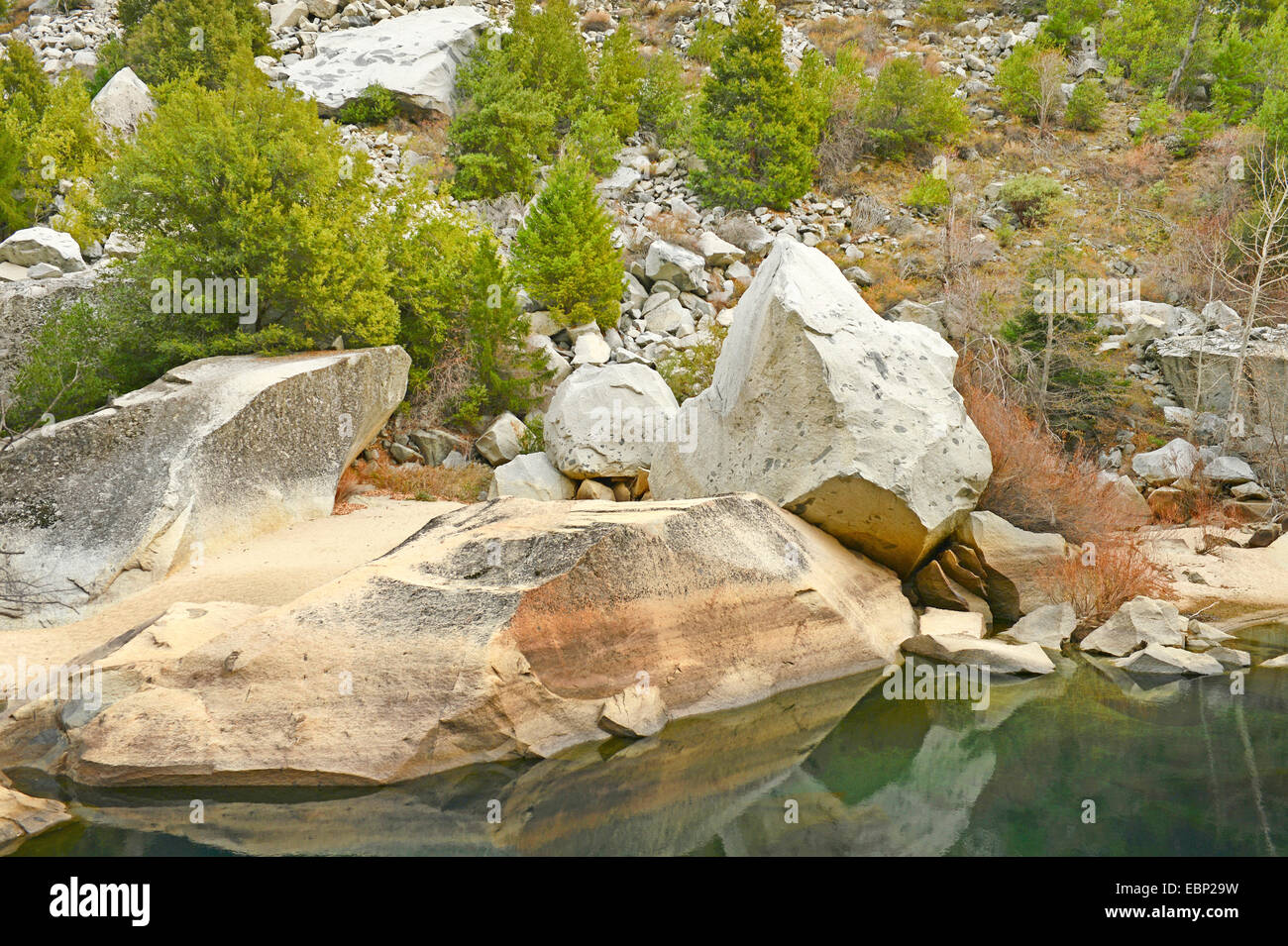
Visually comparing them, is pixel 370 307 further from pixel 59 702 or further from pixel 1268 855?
pixel 1268 855

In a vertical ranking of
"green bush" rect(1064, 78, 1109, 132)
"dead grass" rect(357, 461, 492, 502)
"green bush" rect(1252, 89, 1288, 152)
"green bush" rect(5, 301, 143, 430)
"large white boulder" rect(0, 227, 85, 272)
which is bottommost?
"dead grass" rect(357, 461, 492, 502)

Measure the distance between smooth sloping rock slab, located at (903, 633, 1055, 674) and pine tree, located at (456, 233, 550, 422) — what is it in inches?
356

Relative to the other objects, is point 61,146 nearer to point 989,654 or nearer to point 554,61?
point 554,61

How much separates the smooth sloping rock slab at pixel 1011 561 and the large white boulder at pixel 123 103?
22166mm

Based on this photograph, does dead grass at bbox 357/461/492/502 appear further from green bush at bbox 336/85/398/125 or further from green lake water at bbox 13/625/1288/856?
green bush at bbox 336/85/398/125

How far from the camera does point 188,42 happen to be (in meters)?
26.7

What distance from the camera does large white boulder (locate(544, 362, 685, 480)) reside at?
14133mm

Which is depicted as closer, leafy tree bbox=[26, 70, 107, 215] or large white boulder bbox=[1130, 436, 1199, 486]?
large white boulder bbox=[1130, 436, 1199, 486]

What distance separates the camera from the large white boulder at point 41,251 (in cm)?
1606

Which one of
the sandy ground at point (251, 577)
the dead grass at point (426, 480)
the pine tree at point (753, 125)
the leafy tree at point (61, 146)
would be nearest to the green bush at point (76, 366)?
the dead grass at point (426, 480)

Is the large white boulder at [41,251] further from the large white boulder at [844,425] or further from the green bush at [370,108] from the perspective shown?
the large white boulder at [844,425]

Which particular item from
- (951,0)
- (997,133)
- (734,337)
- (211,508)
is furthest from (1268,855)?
(951,0)

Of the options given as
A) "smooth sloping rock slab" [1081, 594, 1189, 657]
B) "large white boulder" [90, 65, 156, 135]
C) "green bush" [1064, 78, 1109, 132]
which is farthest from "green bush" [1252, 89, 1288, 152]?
"large white boulder" [90, 65, 156, 135]

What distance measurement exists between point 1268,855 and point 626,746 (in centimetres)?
439
